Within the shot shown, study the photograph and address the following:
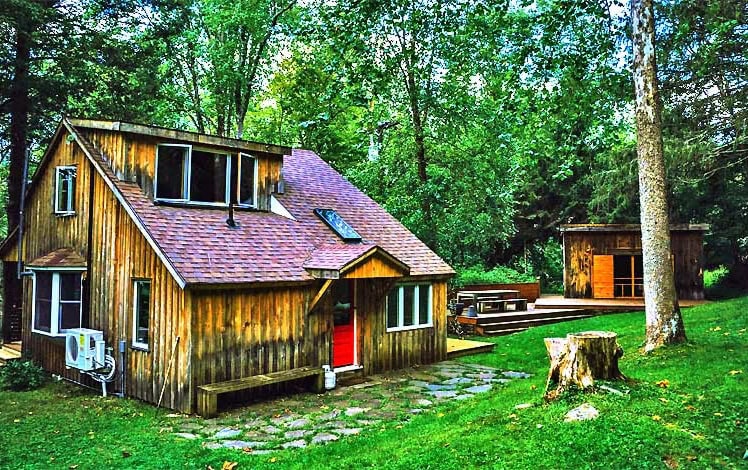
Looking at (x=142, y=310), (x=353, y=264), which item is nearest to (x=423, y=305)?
(x=353, y=264)

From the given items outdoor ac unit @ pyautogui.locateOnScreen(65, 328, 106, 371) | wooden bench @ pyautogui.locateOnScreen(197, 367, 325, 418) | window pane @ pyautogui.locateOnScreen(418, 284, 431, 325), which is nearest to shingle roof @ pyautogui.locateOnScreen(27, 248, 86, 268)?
outdoor ac unit @ pyautogui.locateOnScreen(65, 328, 106, 371)

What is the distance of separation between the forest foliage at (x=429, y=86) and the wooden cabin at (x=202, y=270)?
3241mm

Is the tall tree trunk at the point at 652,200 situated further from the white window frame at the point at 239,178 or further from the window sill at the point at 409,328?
the white window frame at the point at 239,178

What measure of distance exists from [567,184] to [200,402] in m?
23.6

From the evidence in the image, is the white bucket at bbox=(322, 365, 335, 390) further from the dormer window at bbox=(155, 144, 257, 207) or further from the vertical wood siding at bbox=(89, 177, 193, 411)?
the dormer window at bbox=(155, 144, 257, 207)

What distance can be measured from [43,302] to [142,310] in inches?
145

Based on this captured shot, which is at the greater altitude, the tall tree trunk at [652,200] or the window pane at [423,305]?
the tall tree trunk at [652,200]

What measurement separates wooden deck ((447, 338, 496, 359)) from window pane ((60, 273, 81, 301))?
839cm

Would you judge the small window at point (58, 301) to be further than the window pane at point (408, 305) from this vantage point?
No

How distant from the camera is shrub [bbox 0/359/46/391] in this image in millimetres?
11266

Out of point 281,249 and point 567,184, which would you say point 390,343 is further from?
point 567,184

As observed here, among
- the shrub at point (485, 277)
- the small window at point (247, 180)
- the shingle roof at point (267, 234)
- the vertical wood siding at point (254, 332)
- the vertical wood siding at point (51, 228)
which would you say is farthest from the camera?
the shrub at point (485, 277)

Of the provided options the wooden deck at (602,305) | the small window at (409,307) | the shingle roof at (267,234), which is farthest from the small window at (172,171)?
the wooden deck at (602,305)

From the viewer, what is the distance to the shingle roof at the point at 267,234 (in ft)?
32.4
